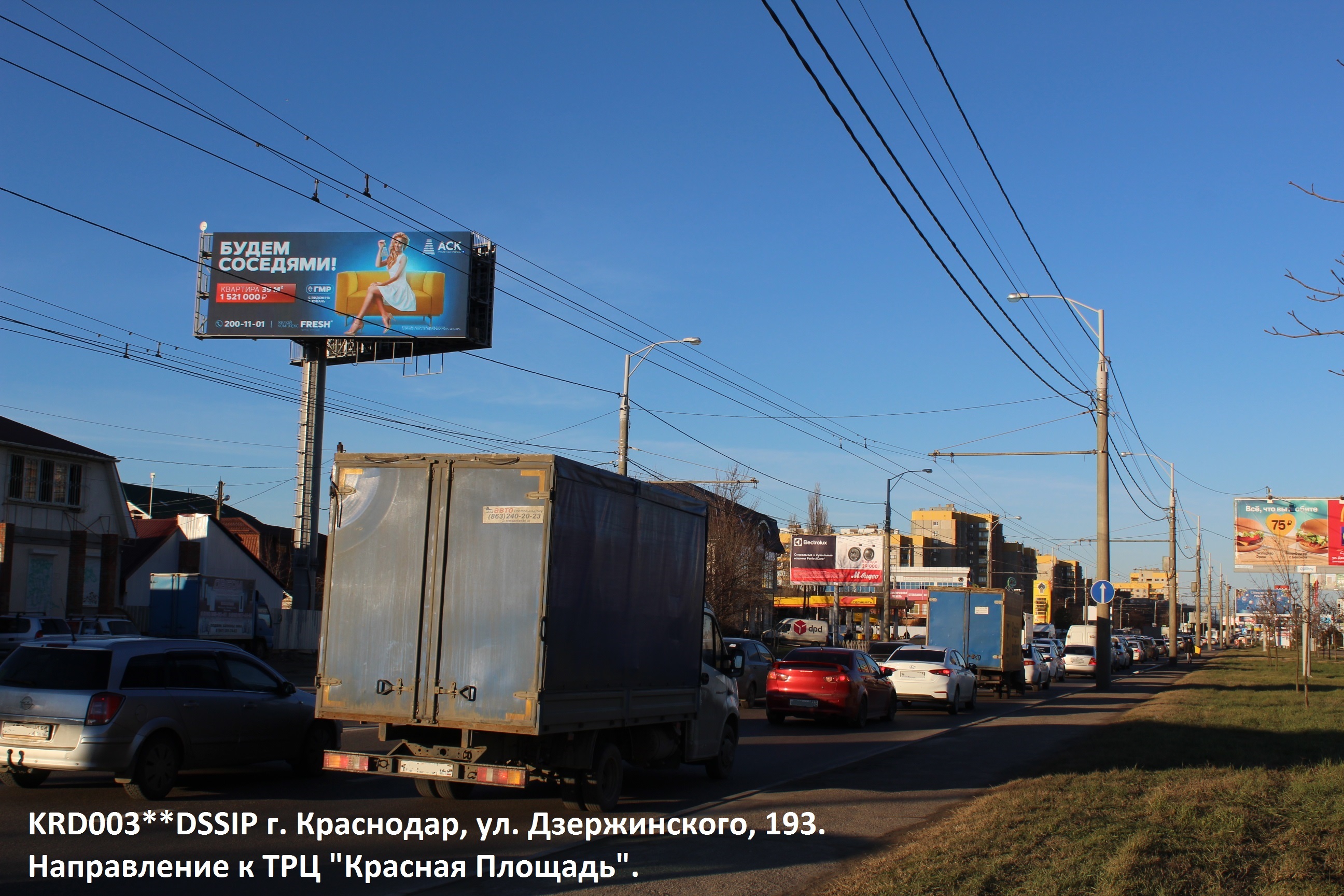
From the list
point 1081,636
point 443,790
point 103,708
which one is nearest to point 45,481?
point 103,708

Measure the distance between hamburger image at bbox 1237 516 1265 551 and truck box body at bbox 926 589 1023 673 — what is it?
24.1 m

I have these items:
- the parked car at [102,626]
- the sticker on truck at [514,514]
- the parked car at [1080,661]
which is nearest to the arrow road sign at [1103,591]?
the parked car at [1080,661]

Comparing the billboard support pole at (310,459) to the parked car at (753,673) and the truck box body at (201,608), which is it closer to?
the truck box body at (201,608)

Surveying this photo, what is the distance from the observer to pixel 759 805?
11539mm

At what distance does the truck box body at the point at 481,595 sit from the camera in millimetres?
9945

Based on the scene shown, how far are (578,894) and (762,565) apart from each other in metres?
54.0

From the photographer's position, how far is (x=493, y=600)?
10078 millimetres

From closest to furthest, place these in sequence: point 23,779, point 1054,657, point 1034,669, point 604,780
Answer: point 604,780 < point 23,779 < point 1034,669 < point 1054,657

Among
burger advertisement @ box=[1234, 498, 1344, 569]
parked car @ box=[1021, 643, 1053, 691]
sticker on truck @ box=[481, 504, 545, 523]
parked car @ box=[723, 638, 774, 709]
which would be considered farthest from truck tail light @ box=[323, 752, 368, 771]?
burger advertisement @ box=[1234, 498, 1344, 569]

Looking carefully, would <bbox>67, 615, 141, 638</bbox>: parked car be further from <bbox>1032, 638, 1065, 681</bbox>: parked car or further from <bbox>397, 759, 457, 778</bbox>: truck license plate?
<bbox>1032, 638, 1065, 681</bbox>: parked car

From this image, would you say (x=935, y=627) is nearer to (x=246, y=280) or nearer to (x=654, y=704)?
(x=654, y=704)

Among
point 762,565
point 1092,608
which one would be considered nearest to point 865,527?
point 762,565

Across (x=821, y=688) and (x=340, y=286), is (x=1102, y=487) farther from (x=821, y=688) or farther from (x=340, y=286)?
(x=340, y=286)

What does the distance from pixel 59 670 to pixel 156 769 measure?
1.31 metres
